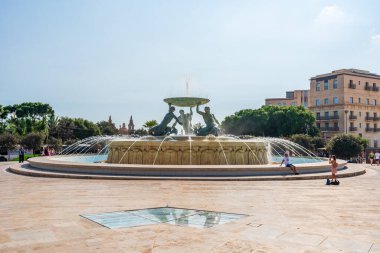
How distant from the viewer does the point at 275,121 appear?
60.7 metres

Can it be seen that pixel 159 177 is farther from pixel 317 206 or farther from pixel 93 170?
pixel 317 206

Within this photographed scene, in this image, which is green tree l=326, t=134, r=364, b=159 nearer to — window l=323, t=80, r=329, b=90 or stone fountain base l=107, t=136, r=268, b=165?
stone fountain base l=107, t=136, r=268, b=165

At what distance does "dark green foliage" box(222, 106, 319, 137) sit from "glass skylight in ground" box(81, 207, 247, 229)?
5337 cm

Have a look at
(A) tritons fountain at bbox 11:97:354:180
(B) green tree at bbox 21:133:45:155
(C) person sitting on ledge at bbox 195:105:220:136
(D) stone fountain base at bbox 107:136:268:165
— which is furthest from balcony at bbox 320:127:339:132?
(D) stone fountain base at bbox 107:136:268:165

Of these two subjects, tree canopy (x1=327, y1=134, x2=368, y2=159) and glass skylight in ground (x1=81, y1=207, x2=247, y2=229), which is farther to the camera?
tree canopy (x1=327, y1=134, x2=368, y2=159)

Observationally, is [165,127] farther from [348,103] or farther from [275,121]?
[348,103]

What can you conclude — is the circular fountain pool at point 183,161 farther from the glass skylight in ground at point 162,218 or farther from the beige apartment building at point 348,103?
the beige apartment building at point 348,103

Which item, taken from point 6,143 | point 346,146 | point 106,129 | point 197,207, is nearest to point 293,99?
point 106,129

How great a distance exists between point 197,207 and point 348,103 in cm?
5881

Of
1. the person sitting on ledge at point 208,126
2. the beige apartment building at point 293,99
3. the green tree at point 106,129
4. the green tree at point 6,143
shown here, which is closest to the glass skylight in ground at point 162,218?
the person sitting on ledge at point 208,126

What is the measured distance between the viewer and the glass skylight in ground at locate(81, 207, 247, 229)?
6.82 m

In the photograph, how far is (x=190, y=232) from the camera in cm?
627

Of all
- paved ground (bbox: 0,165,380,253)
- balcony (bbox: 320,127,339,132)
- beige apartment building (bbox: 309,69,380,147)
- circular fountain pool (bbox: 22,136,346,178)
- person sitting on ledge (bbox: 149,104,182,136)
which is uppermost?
beige apartment building (bbox: 309,69,380,147)

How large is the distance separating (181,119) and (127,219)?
666 inches
